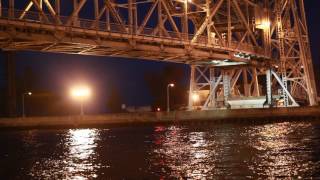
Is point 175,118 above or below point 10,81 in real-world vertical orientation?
below

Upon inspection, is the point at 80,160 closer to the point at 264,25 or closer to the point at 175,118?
the point at 175,118

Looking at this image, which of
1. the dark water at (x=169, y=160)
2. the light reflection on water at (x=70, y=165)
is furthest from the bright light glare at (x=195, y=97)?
the light reflection on water at (x=70, y=165)

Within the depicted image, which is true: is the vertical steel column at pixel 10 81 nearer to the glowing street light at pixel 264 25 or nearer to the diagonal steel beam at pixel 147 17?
the diagonal steel beam at pixel 147 17

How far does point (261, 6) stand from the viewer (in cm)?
7725

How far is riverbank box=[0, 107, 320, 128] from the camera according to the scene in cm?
7056

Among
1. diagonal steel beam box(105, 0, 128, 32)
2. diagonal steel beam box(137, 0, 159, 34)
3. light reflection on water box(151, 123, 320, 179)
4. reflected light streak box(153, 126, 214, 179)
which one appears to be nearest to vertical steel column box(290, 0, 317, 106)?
diagonal steel beam box(137, 0, 159, 34)

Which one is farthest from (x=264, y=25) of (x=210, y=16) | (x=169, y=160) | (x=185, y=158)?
(x=169, y=160)

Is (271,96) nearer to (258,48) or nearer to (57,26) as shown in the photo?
(258,48)

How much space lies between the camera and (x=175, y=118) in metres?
Result: 74.8

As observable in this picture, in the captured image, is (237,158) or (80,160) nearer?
(237,158)

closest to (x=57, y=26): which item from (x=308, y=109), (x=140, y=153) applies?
(x=140, y=153)

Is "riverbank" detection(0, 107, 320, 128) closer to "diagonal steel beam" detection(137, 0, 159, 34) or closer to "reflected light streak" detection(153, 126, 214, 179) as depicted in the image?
"diagonal steel beam" detection(137, 0, 159, 34)

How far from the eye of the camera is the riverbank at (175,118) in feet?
232

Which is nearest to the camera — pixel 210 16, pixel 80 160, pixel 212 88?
pixel 80 160
